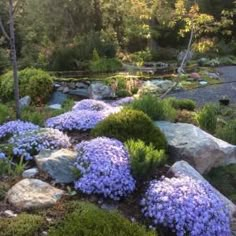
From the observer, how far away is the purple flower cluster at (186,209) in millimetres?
4234

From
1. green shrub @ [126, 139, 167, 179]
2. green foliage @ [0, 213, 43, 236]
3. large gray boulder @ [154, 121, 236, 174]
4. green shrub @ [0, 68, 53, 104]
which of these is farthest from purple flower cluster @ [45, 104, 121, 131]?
green shrub @ [0, 68, 53, 104]

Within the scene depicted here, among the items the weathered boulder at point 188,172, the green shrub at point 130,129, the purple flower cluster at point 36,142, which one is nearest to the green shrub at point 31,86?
the purple flower cluster at point 36,142

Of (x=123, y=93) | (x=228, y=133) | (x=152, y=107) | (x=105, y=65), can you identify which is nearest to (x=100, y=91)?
(x=123, y=93)

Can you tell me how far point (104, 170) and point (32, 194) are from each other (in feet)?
2.41

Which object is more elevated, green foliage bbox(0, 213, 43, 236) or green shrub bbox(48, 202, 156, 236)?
green shrub bbox(48, 202, 156, 236)

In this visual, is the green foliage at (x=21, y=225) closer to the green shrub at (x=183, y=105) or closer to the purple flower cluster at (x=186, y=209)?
the purple flower cluster at (x=186, y=209)

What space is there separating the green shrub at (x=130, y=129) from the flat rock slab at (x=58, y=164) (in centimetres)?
55

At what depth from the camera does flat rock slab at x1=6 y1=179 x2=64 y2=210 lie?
14.1ft

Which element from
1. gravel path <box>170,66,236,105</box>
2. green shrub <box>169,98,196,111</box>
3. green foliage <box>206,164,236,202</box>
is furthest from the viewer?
gravel path <box>170,66,236,105</box>

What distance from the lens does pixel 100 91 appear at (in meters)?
12.8

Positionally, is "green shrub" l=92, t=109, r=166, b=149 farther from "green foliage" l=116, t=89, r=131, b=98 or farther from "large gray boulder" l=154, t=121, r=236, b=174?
"green foliage" l=116, t=89, r=131, b=98

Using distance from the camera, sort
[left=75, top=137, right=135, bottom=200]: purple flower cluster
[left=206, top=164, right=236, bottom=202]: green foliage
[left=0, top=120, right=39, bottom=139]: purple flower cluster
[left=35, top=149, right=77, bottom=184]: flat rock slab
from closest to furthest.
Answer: [left=75, top=137, right=135, bottom=200]: purple flower cluster → [left=35, top=149, right=77, bottom=184]: flat rock slab → [left=206, top=164, right=236, bottom=202]: green foliage → [left=0, top=120, right=39, bottom=139]: purple flower cluster

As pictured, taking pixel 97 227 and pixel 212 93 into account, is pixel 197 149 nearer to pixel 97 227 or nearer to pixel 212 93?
pixel 97 227

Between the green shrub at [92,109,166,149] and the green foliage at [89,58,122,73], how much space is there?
10326mm
